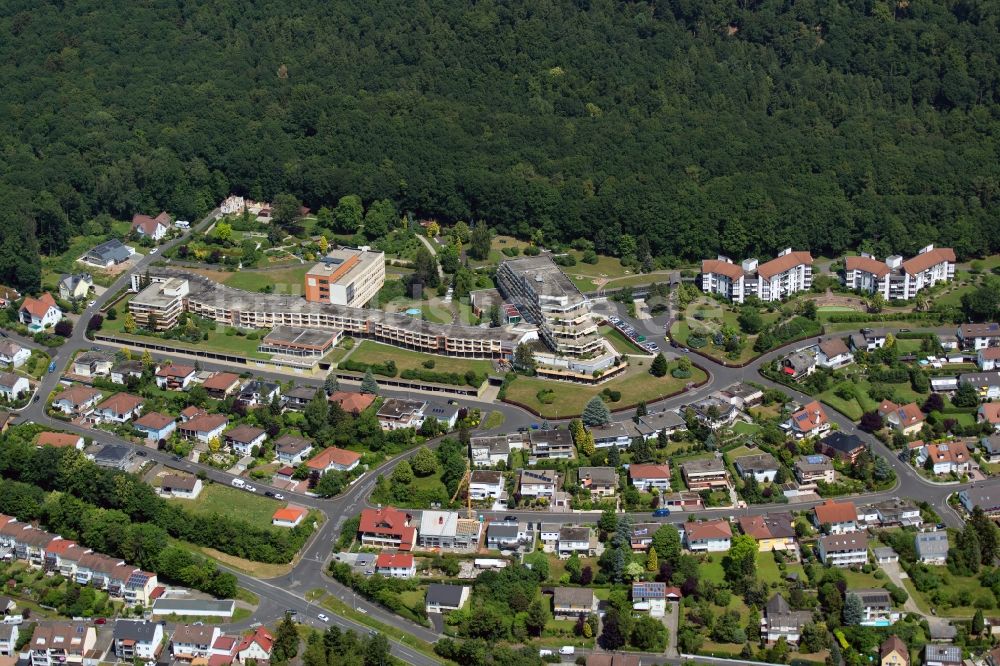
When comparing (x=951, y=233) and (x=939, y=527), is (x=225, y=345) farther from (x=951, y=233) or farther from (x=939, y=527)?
(x=951, y=233)

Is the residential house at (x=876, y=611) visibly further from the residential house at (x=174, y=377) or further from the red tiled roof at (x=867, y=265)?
the residential house at (x=174, y=377)

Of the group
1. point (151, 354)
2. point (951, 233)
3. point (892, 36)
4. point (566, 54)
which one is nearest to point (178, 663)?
point (151, 354)

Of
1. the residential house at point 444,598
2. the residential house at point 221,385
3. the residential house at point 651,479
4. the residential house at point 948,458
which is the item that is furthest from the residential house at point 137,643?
the residential house at point 948,458

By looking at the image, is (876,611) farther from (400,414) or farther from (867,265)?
(867,265)

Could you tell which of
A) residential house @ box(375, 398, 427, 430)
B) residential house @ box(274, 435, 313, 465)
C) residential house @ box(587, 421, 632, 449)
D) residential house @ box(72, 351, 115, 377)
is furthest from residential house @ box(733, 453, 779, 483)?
residential house @ box(72, 351, 115, 377)

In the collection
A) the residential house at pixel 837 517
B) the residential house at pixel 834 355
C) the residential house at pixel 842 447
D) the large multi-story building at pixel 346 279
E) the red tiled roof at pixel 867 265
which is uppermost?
the red tiled roof at pixel 867 265

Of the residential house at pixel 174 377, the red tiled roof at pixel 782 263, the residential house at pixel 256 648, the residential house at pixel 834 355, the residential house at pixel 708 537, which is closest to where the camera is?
the residential house at pixel 256 648
